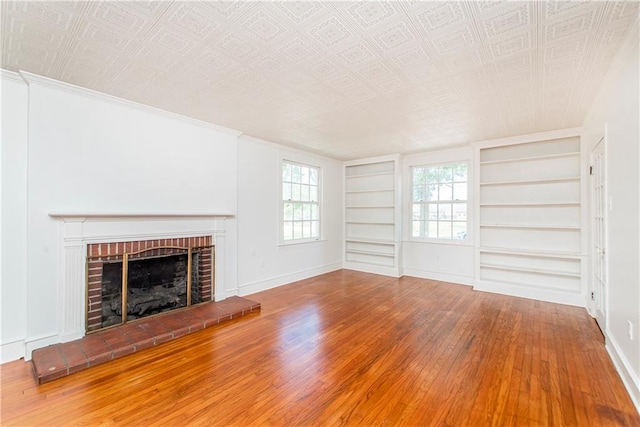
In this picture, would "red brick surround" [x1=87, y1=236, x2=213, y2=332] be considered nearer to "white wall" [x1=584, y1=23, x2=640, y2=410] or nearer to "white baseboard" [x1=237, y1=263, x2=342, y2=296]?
"white baseboard" [x1=237, y1=263, x2=342, y2=296]

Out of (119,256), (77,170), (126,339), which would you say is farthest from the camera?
(119,256)

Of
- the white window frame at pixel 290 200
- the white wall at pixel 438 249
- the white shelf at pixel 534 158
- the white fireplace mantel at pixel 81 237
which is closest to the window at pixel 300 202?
the white window frame at pixel 290 200

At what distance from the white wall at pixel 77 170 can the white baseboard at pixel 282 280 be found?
1424 mm

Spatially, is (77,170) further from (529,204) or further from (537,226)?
(537,226)

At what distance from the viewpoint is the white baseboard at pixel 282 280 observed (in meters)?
4.35

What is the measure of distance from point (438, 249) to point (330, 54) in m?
4.33

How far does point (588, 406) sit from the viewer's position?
1865 millimetres

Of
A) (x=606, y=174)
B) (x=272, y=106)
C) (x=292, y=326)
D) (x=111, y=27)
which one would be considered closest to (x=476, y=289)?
(x=606, y=174)

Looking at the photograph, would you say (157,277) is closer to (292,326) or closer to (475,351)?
(292,326)

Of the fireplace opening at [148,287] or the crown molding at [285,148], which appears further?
the crown molding at [285,148]

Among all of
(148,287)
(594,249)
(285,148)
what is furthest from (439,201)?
(148,287)

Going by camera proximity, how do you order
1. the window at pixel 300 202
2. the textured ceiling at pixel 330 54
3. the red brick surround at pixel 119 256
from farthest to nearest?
the window at pixel 300 202 < the red brick surround at pixel 119 256 < the textured ceiling at pixel 330 54

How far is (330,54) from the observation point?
2.12 m

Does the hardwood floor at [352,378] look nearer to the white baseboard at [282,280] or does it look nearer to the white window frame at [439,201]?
the white baseboard at [282,280]
